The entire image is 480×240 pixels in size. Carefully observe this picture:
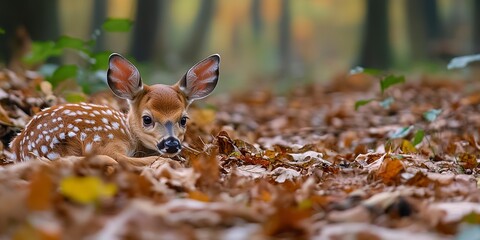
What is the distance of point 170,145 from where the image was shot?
5.09 metres

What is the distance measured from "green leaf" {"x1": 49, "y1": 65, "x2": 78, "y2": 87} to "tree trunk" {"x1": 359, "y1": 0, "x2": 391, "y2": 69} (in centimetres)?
1407

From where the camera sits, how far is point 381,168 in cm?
435

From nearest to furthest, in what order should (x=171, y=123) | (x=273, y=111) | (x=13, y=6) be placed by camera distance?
(x=171, y=123)
(x=273, y=111)
(x=13, y=6)

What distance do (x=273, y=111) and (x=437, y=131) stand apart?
14.4 feet

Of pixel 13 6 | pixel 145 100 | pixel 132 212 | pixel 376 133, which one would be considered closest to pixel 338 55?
pixel 13 6

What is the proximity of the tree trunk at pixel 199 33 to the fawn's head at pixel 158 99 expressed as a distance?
19639 mm

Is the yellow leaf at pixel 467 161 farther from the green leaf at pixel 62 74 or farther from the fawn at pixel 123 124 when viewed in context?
the green leaf at pixel 62 74

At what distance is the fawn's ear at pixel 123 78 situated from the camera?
552 centimetres

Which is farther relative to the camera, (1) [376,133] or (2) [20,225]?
(1) [376,133]

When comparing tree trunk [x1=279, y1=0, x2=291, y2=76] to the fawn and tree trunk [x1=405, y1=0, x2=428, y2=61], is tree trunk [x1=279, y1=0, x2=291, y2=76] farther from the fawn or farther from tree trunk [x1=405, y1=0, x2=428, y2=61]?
the fawn

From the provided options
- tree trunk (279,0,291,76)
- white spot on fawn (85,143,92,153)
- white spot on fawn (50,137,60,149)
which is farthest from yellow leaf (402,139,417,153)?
tree trunk (279,0,291,76)

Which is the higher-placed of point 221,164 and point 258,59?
point 221,164

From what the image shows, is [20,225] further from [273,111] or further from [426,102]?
[426,102]

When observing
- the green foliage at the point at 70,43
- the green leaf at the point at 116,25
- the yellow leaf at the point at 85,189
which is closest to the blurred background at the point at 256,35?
the green foliage at the point at 70,43
